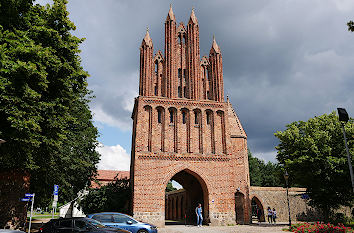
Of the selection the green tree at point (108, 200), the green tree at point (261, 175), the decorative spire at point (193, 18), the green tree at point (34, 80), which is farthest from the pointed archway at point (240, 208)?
the green tree at point (261, 175)

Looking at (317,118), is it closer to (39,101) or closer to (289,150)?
(289,150)

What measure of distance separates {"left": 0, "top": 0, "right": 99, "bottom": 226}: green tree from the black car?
352 centimetres

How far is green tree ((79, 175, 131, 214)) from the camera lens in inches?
933

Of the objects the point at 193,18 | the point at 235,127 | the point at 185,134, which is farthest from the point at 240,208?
the point at 193,18

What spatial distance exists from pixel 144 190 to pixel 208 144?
274 inches

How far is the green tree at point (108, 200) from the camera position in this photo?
23703mm

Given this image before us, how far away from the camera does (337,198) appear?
20922 mm

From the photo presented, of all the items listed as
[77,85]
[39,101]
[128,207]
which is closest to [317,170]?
[128,207]

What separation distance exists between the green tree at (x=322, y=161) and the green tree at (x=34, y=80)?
54.4 ft

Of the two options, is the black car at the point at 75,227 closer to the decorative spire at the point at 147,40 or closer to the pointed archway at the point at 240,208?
the pointed archway at the point at 240,208

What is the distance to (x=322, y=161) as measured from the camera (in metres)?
20.3

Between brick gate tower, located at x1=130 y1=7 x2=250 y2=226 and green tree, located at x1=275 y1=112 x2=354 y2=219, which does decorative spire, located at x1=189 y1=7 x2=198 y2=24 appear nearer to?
brick gate tower, located at x1=130 y1=7 x2=250 y2=226

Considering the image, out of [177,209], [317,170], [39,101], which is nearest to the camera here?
[39,101]

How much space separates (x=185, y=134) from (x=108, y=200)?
882 centimetres
